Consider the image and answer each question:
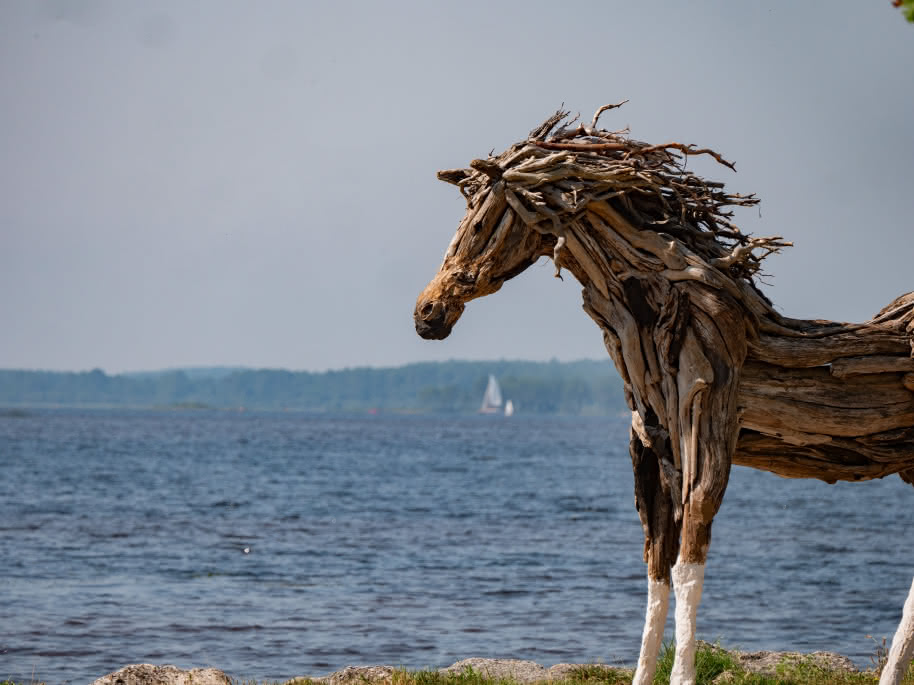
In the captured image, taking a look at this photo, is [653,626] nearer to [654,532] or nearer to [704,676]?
[654,532]

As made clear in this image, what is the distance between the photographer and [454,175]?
668 cm

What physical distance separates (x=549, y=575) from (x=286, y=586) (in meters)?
5.22

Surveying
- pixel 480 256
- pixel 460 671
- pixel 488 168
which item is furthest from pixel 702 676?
pixel 488 168

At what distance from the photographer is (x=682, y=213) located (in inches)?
250

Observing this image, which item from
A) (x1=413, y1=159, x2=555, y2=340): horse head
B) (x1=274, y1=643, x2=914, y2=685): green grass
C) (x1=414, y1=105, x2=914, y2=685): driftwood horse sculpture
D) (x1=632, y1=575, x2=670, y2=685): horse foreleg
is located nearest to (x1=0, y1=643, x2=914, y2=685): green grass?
(x1=274, y1=643, x2=914, y2=685): green grass

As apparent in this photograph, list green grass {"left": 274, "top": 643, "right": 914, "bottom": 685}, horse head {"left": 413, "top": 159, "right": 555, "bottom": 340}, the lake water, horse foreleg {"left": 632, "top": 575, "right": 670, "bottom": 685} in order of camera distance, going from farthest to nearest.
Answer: the lake water, green grass {"left": 274, "top": 643, "right": 914, "bottom": 685}, horse foreleg {"left": 632, "top": 575, "right": 670, "bottom": 685}, horse head {"left": 413, "top": 159, "right": 555, "bottom": 340}

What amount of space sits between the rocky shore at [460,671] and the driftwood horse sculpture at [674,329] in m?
2.77

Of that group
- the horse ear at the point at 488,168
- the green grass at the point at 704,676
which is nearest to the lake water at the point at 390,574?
the green grass at the point at 704,676

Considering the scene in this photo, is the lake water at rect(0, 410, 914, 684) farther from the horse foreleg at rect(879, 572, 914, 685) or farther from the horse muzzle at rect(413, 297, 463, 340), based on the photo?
the horse muzzle at rect(413, 297, 463, 340)

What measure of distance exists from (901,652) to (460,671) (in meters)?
4.14

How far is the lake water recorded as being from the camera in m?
14.6

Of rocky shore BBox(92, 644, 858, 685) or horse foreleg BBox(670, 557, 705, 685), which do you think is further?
rocky shore BBox(92, 644, 858, 685)

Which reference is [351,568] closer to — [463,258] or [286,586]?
[286,586]

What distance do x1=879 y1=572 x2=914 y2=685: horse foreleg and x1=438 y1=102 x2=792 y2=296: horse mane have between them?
2.19m
